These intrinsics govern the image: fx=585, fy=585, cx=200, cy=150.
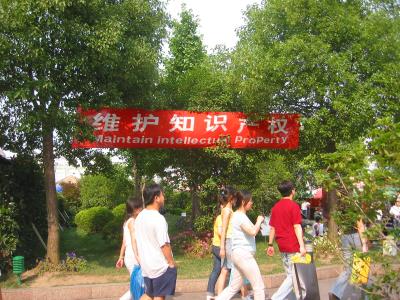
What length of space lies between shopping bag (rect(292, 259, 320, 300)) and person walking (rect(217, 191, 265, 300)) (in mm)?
427

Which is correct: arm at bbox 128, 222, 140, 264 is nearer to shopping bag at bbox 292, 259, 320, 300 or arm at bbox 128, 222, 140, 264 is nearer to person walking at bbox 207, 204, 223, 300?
person walking at bbox 207, 204, 223, 300

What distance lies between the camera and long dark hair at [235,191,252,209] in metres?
7.23

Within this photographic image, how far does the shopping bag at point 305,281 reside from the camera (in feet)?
22.1

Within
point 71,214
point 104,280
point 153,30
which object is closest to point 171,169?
point 153,30

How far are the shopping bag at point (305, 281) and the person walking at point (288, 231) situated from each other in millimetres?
119

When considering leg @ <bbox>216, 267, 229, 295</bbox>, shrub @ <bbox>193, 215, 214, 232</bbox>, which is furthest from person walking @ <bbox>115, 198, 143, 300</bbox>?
shrub @ <bbox>193, 215, 214, 232</bbox>

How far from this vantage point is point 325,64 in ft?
36.7

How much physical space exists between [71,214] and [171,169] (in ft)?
50.3

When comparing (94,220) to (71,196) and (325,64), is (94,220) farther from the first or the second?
(71,196)

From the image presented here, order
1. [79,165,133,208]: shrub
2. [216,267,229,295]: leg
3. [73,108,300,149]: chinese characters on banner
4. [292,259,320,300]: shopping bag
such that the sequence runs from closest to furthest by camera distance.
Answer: [292,259,320,300]: shopping bag
[216,267,229,295]: leg
[73,108,300,149]: chinese characters on banner
[79,165,133,208]: shrub

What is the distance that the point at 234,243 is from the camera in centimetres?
707

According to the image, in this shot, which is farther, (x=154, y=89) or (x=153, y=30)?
(x=154, y=89)

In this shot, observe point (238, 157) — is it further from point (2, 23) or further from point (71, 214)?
point (71, 214)

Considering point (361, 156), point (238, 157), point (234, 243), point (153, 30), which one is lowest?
point (234, 243)
